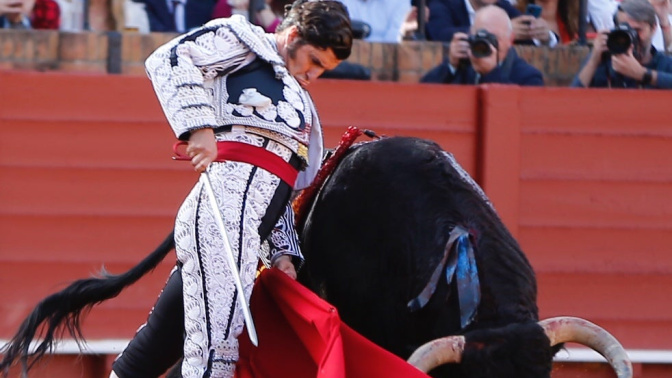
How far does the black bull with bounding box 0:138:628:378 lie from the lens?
3.16 m

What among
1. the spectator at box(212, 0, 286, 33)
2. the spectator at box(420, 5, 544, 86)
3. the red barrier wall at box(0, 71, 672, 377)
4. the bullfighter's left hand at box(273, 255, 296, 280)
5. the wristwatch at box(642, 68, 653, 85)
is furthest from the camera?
the wristwatch at box(642, 68, 653, 85)

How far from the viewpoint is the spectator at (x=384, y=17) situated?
5723 mm

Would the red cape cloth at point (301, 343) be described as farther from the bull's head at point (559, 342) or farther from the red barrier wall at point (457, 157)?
the red barrier wall at point (457, 157)

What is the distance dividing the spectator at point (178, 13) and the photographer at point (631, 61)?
1572 millimetres

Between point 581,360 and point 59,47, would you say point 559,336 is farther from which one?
point 59,47

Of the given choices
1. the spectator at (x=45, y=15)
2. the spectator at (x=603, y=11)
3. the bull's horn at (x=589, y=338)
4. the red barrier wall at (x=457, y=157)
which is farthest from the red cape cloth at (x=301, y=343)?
the spectator at (x=603, y=11)

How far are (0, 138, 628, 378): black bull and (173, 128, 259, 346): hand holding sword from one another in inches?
19.2

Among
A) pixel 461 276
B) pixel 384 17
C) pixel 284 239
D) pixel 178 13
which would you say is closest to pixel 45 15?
pixel 178 13

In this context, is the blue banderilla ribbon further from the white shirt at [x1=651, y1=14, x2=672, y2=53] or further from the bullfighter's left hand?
the white shirt at [x1=651, y1=14, x2=672, y2=53]

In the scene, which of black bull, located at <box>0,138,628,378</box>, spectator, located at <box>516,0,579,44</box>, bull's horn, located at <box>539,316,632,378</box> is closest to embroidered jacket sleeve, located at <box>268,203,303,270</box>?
black bull, located at <box>0,138,628,378</box>

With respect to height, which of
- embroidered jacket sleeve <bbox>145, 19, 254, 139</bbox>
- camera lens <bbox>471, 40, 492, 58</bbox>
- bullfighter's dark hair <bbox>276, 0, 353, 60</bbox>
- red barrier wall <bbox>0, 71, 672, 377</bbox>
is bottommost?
red barrier wall <bbox>0, 71, 672, 377</bbox>

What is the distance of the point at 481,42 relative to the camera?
5305 millimetres

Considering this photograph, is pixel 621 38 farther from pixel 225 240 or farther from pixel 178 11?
pixel 225 240

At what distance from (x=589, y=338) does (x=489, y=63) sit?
2.42 m
